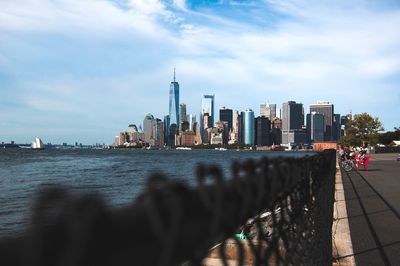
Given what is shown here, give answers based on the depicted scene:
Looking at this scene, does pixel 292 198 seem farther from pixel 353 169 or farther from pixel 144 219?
pixel 353 169

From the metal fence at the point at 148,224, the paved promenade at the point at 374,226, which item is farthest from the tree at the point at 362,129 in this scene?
the metal fence at the point at 148,224

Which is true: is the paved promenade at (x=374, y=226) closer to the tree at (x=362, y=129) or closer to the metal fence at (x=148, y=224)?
the metal fence at (x=148, y=224)

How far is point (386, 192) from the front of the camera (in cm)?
1853

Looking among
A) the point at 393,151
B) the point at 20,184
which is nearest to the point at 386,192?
the point at 20,184

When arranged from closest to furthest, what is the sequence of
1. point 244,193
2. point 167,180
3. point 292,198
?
1. point 167,180
2. point 244,193
3. point 292,198

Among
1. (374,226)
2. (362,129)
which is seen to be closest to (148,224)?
(374,226)

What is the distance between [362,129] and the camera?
100 metres

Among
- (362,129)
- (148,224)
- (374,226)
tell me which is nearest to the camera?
(148,224)

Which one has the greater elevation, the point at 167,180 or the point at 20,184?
the point at 167,180

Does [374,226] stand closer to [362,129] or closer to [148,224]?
[148,224]

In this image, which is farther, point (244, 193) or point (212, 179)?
point (244, 193)

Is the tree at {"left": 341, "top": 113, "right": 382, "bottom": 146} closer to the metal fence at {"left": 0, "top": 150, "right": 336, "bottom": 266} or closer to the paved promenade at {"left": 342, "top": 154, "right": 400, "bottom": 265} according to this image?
the paved promenade at {"left": 342, "top": 154, "right": 400, "bottom": 265}

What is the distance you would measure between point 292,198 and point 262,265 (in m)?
0.95

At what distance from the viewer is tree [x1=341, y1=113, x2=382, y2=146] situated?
99.4m
